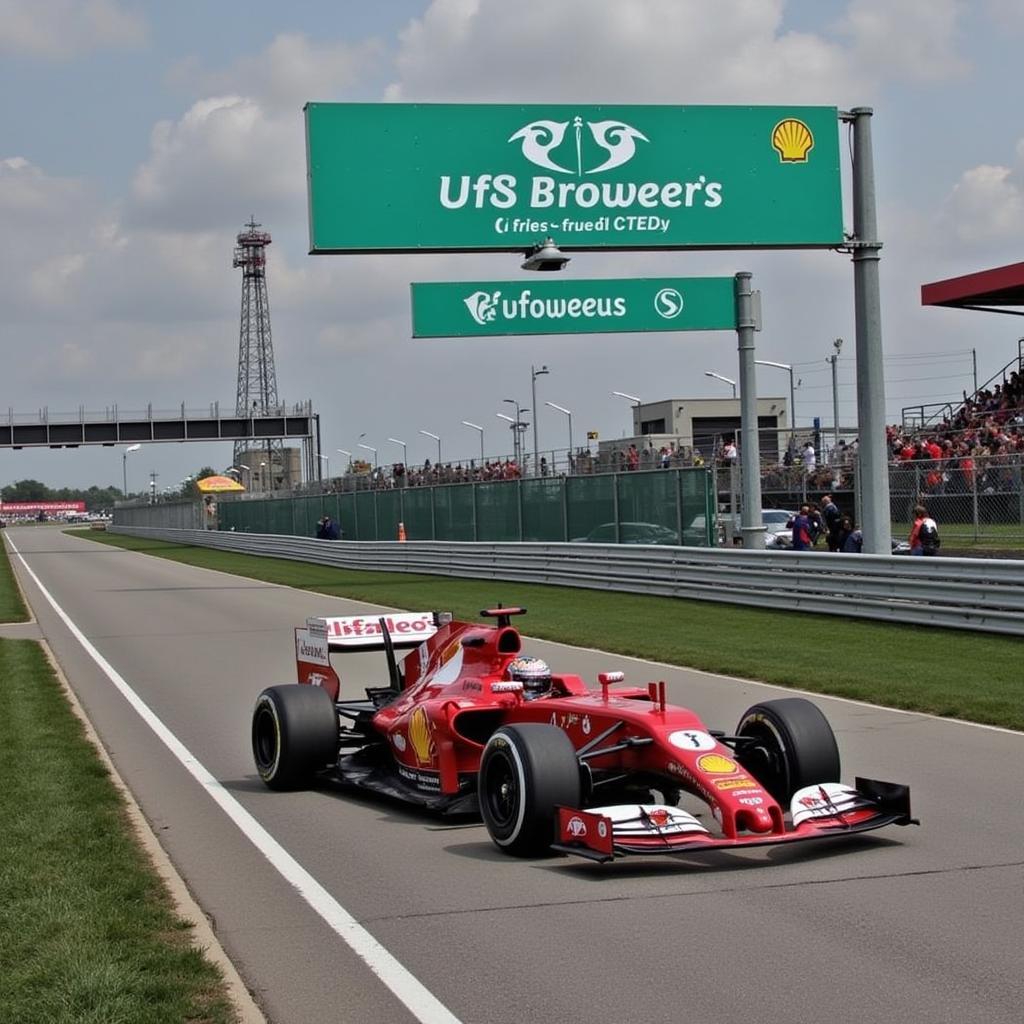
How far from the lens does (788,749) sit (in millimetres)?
7742

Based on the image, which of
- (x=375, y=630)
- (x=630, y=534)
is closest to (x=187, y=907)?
(x=375, y=630)

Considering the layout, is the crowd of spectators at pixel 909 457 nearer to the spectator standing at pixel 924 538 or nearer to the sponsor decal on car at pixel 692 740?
the spectator standing at pixel 924 538

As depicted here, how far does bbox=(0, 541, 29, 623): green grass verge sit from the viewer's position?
27.9 meters

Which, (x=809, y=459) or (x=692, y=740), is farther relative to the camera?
(x=809, y=459)

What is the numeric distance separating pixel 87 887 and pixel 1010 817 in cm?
475

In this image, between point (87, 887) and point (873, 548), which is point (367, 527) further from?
point (87, 887)

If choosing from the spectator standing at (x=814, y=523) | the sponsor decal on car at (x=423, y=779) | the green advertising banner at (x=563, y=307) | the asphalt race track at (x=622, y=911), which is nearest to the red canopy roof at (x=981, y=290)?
the spectator standing at (x=814, y=523)

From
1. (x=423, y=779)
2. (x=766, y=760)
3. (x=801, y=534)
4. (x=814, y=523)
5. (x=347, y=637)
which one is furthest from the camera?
(x=814, y=523)

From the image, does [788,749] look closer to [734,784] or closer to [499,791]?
[734,784]

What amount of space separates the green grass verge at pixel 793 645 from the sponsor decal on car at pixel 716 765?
5.12 meters

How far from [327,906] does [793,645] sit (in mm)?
11981

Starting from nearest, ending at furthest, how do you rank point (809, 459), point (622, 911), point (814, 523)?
point (622, 911), point (814, 523), point (809, 459)

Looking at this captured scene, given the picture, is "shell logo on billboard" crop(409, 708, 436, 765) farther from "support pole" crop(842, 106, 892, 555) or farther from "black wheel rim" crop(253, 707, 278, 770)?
"support pole" crop(842, 106, 892, 555)

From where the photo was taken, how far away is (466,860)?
755 cm
